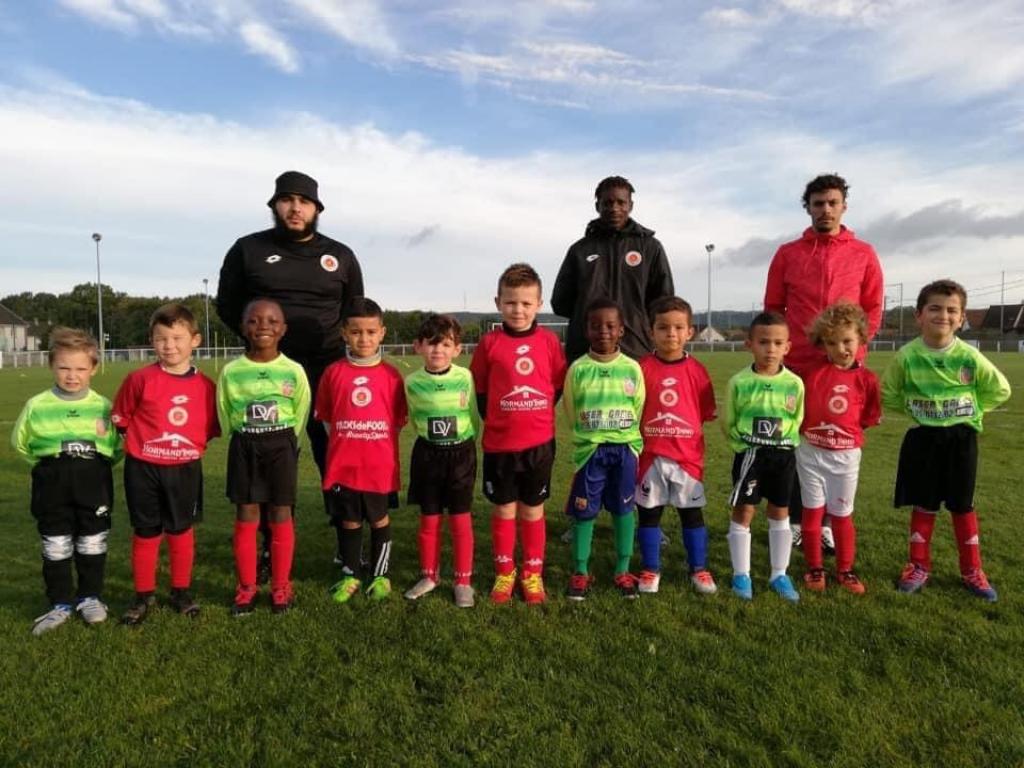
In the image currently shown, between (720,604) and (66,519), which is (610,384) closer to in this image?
(720,604)

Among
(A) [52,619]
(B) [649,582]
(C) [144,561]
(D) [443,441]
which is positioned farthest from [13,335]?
(B) [649,582]

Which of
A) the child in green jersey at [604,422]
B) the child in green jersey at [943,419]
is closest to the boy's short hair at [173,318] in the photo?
the child in green jersey at [604,422]

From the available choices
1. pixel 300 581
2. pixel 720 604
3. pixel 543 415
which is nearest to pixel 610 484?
pixel 543 415

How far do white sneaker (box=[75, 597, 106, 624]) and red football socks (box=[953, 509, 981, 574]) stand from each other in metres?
4.86

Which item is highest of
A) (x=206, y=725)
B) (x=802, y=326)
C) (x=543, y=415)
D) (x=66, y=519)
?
(x=802, y=326)

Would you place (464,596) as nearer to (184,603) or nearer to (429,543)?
(429,543)

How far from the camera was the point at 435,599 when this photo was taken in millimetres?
4004

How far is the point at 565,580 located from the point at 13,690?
282cm

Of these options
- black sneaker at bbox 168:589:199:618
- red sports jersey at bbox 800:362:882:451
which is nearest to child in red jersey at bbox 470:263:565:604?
red sports jersey at bbox 800:362:882:451

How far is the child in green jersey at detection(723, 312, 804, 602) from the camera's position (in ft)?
13.2

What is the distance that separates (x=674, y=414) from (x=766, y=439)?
20.9 inches

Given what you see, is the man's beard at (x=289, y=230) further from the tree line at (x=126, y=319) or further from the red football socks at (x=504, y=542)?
the tree line at (x=126, y=319)

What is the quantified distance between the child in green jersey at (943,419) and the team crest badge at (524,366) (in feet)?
7.10

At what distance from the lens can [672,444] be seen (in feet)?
13.5
